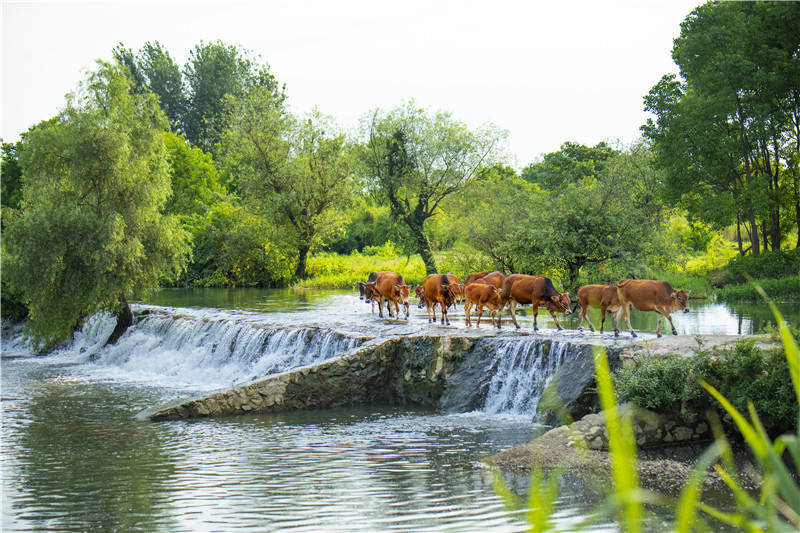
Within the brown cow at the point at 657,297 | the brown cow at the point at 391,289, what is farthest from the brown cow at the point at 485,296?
the brown cow at the point at 391,289

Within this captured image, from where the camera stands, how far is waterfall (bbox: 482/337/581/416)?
41.6ft

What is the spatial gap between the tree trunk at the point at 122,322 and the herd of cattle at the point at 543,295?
924 cm

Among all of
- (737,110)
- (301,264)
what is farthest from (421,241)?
(737,110)

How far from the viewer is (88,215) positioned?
20266mm

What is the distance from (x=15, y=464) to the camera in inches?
384

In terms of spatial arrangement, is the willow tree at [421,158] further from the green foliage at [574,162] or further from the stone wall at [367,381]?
the stone wall at [367,381]

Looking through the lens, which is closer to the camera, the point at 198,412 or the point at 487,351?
the point at 198,412

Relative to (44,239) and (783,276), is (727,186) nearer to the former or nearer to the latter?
(783,276)

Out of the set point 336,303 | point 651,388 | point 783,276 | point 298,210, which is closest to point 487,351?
point 651,388

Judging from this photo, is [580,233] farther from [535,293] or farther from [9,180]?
[9,180]

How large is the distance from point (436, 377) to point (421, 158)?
30579mm

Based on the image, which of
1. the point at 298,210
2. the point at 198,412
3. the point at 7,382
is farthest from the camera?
the point at 298,210

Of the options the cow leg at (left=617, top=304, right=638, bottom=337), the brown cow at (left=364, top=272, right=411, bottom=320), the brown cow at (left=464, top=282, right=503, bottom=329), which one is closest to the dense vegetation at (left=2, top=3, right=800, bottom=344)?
the brown cow at (left=364, top=272, right=411, bottom=320)

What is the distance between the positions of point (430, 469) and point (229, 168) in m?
52.9
